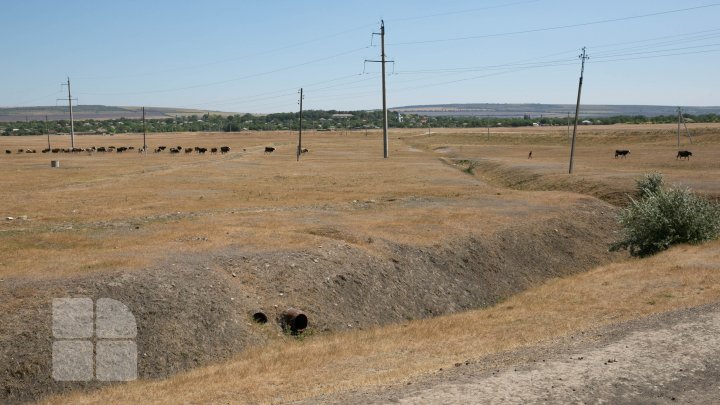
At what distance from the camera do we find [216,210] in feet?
149

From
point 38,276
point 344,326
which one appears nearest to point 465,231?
point 344,326

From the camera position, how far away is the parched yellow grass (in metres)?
18.8

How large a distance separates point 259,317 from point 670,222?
22.2 m

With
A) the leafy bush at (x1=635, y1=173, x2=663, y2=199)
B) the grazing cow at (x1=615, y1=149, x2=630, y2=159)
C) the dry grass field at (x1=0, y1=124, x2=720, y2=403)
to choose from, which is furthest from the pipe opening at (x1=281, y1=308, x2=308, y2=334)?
the grazing cow at (x1=615, y1=149, x2=630, y2=159)

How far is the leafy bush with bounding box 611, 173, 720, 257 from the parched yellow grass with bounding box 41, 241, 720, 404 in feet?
9.16

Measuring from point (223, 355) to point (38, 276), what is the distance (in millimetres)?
7087

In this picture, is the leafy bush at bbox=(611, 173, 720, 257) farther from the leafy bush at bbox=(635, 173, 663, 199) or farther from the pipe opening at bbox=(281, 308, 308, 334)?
the pipe opening at bbox=(281, 308, 308, 334)

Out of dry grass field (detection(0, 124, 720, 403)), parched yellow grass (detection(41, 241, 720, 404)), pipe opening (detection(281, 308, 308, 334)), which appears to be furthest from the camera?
pipe opening (detection(281, 308, 308, 334))

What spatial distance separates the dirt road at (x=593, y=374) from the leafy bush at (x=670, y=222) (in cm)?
1743

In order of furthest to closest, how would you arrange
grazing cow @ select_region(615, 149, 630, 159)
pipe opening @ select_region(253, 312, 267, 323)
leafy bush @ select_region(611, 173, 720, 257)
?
grazing cow @ select_region(615, 149, 630, 159), leafy bush @ select_region(611, 173, 720, 257), pipe opening @ select_region(253, 312, 267, 323)

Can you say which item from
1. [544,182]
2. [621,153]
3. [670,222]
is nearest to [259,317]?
[670,222]

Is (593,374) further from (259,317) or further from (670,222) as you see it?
(670,222)

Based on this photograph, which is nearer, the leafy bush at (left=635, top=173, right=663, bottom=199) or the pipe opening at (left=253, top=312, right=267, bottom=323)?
the pipe opening at (left=253, top=312, right=267, bottom=323)

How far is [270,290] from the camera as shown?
1086 inches
